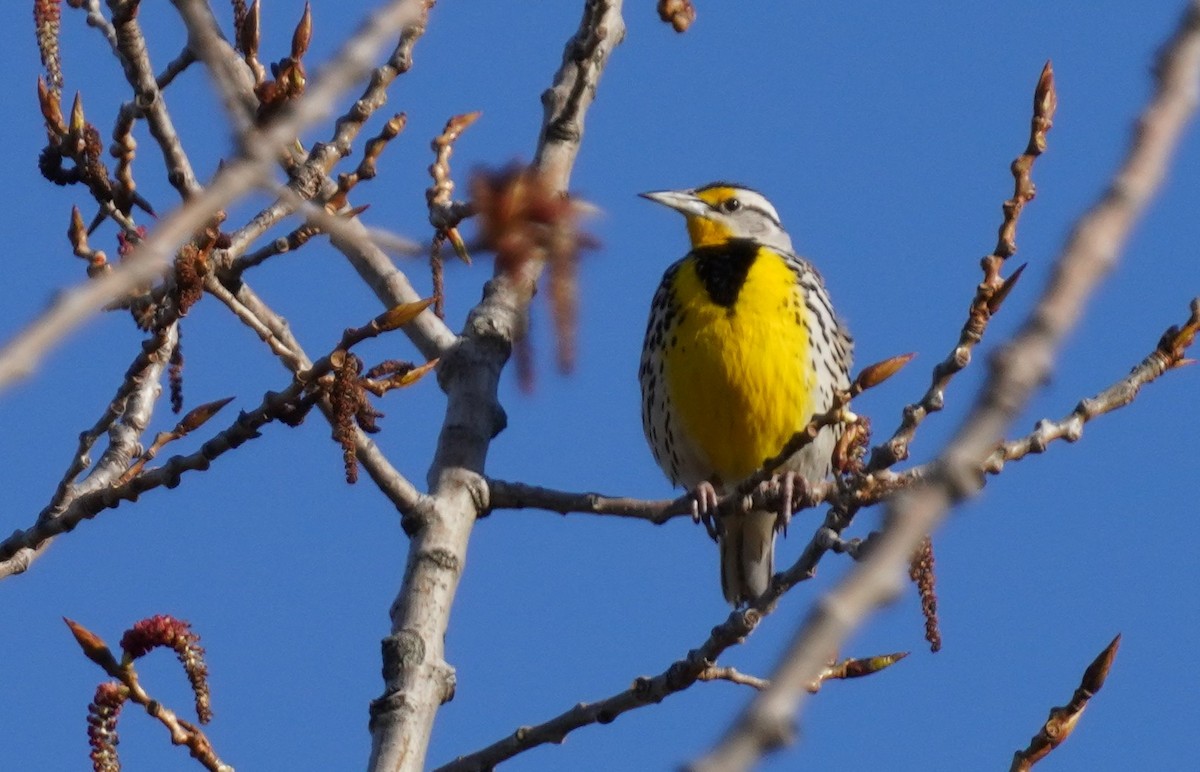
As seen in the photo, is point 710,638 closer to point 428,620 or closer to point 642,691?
point 642,691

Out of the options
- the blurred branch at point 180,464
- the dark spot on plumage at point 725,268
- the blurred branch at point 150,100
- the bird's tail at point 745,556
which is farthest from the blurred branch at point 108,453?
the bird's tail at point 745,556

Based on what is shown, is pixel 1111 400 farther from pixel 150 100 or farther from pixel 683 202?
pixel 683 202

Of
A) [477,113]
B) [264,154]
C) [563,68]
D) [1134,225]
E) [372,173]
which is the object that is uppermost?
[563,68]

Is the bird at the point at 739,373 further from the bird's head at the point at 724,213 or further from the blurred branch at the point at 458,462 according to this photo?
the blurred branch at the point at 458,462

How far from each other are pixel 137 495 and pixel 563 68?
96.3 inches

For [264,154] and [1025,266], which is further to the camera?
[1025,266]

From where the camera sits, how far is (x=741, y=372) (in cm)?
625

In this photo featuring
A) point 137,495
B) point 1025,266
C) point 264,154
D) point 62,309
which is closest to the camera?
point 62,309

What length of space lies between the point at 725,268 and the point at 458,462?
200cm

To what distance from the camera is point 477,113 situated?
5.46m

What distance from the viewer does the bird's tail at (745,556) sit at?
687 cm

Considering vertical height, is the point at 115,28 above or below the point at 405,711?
above

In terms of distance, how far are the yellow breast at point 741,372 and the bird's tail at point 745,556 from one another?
1.29ft

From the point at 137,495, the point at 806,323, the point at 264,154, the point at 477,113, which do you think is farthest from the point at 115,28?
the point at 806,323
